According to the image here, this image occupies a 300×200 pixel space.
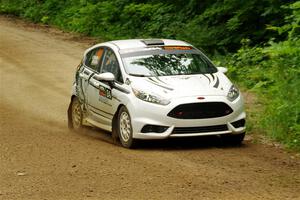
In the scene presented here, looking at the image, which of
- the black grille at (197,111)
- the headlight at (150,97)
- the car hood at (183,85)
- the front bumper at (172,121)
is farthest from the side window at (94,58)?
the black grille at (197,111)

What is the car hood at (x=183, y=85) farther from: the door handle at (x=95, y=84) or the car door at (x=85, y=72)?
the car door at (x=85, y=72)

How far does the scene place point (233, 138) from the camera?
481 inches

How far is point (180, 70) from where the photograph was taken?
1266 centimetres

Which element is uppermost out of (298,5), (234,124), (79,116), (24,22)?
(298,5)

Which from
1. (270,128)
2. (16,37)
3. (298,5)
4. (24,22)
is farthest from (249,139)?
(24,22)

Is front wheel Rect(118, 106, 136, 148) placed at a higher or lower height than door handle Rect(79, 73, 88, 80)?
lower

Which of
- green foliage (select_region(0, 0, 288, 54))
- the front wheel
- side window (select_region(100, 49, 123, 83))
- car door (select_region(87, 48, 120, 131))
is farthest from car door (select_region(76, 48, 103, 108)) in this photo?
green foliage (select_region(0, 0, 288, 54))

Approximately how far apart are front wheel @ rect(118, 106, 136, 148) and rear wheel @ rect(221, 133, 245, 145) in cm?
156

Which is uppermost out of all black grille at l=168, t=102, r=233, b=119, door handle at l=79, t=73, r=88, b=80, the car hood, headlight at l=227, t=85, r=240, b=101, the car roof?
the car roof

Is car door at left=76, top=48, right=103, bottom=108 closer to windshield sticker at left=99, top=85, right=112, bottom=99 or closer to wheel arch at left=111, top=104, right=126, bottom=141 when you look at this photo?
windshield sticker at left=99, top=85, right=112, bottom=99

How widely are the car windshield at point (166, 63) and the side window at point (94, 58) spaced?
→ 93 cm

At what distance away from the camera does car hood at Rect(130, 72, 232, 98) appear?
11695 millimetres

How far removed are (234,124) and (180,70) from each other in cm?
145

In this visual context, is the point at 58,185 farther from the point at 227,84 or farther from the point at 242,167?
the point at 227,84
